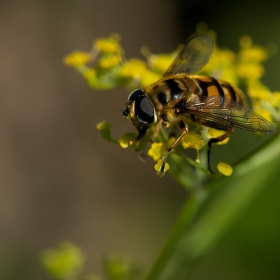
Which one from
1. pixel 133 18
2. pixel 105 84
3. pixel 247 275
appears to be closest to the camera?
pixel 105 84

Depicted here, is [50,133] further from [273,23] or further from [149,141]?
[149,141]

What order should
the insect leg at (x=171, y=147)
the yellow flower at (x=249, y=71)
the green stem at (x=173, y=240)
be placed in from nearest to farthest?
the insect leg at (x=171, y=147), the green stem at (x=173, y=240), the yellow flower at (x=249, y=71)

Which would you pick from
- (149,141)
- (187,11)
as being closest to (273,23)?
(187,11)

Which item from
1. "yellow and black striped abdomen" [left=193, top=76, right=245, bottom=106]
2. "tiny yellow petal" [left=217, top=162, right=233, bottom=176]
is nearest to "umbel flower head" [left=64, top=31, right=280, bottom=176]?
"tiny yellow petal" [left=217, top=162, right=233, bottom=176]

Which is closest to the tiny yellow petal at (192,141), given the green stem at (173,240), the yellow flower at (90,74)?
the green stem at (173,240)

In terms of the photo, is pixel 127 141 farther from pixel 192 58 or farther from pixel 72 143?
pixel 72 143

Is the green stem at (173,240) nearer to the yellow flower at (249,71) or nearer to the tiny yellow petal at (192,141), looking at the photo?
the tiny yellow petal at (192,141)

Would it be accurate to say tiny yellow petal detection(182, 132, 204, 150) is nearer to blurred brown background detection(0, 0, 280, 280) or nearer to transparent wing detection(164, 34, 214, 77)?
transparent wing detection(164, 34, 214, 77)

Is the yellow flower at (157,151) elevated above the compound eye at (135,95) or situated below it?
below
